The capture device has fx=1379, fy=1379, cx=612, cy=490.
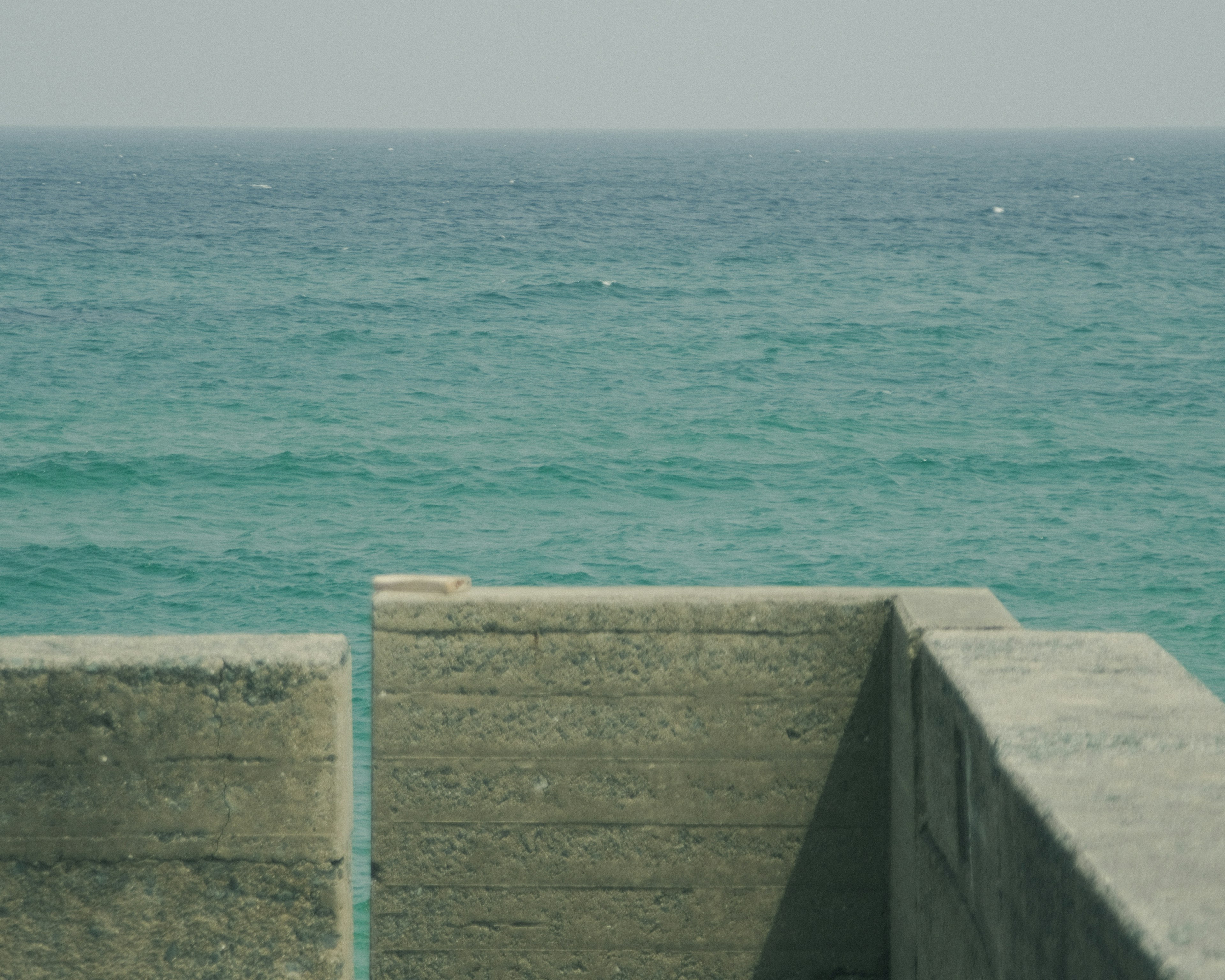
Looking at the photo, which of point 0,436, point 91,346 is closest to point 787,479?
point 0,436

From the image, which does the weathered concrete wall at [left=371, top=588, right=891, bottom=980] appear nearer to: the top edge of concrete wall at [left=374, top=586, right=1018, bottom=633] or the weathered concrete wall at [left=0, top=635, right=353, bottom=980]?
the top edge of concrete wall at [left=374, top=586, right=1018, bottom=633]

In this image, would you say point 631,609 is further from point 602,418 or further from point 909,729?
point 602,418

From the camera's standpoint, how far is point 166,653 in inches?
129

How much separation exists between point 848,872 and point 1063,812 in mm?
1582

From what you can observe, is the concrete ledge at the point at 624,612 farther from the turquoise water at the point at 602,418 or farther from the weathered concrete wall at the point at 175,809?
the turquoise water at the point at 602,418

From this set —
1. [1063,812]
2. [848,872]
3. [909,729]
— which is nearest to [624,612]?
[909,729]

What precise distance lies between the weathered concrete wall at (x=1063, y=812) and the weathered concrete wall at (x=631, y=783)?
255mm

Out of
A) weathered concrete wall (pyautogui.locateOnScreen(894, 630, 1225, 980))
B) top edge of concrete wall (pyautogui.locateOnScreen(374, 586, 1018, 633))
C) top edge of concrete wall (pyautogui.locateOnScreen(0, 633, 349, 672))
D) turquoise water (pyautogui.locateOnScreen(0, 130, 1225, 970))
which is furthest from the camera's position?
turquoise water (pyautogui.locateOnScreen(0, 130, 1225, 970))

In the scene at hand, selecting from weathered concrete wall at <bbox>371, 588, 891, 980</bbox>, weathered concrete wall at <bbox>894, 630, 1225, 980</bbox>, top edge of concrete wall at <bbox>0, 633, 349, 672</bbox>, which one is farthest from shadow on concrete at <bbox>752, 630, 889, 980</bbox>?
top edge of concrete wall at <bbox>0, 633, 349, 672</bbox>

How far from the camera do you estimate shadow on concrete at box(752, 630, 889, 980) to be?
3.75 m

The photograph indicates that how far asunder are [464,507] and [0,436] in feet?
34.5

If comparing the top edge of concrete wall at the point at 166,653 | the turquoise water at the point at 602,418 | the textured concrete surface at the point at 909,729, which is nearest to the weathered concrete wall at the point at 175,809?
the top edge of concrete wall at the point at 166,653

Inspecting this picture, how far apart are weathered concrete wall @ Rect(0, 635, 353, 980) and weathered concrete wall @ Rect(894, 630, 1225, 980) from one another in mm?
1420

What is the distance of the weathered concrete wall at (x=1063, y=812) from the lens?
2014 millimetres
